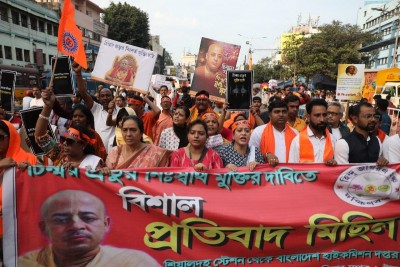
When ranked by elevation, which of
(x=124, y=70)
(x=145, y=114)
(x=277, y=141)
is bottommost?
(x=277, y=141)

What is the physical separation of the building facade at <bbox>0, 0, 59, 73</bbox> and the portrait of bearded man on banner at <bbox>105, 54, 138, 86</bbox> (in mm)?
20766

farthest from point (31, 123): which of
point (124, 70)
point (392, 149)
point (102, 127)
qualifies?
point (392, 149)

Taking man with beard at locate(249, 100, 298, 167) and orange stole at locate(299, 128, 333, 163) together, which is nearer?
orange stole at locate(299, 128, 333, 163)

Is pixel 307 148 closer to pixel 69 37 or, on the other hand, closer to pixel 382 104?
pixel 69 37

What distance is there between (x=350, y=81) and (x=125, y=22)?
40236 mm

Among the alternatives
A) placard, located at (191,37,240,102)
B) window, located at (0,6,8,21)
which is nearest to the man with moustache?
placard, located at (191,37,240,102)

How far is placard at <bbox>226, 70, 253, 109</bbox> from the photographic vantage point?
485 centimetres

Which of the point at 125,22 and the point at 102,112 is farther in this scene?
the point at 125,22

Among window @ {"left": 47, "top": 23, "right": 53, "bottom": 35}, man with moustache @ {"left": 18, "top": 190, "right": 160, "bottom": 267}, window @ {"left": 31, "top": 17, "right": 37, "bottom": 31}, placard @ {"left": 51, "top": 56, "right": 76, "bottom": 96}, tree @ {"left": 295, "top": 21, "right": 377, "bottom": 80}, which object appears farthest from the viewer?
tree @ {"left": 295, "top": 21, "right": 377, "bottom": 80}

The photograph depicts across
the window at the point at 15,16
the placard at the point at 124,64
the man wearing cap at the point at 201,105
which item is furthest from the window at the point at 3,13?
the man wearing cap at the point at 201,105

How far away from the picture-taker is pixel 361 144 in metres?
3.24

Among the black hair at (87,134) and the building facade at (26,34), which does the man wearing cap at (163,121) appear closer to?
the black hair at (87,134)

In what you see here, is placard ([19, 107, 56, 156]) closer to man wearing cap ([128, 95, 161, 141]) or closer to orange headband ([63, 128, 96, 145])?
orange headband ([63, 128, 96, 145])

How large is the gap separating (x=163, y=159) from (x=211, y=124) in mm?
1059
